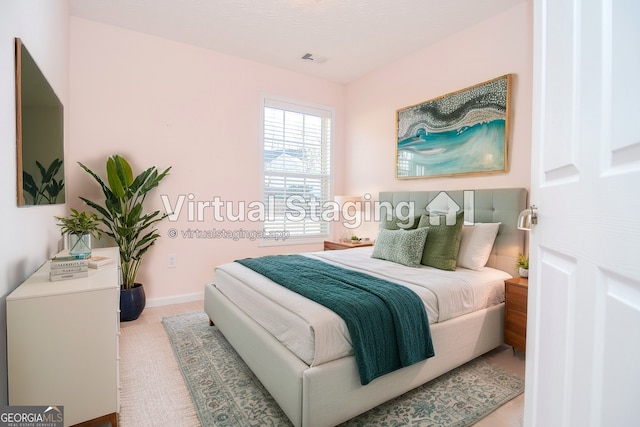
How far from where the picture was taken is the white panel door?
50 cm

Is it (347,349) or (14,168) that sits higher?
(14,168)

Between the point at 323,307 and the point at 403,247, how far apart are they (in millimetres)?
1273

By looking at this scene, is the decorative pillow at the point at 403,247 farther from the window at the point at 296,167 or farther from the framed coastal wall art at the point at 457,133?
the window at the point at 296,167

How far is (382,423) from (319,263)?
4.25 ft

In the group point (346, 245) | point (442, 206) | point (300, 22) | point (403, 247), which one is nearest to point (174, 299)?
point (346, 245)

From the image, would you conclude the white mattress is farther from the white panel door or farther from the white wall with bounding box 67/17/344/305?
the white wall with bounding box 67/17/344/305

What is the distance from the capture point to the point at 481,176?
2.94m

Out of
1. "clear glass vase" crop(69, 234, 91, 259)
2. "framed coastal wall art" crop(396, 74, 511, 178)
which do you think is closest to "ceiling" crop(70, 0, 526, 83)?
"framed coastal wall art" crop(396, 74, 511, 178)

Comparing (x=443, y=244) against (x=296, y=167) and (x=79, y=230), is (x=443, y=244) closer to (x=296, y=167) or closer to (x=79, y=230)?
(x=296, y=167)

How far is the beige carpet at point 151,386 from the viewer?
164 centimetres

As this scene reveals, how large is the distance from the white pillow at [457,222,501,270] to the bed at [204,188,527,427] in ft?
0.22

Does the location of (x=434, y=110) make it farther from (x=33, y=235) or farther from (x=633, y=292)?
(x=33, y=235)

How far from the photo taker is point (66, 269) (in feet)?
5.05

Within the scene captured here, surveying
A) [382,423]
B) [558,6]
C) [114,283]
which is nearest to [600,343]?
[558,6]
